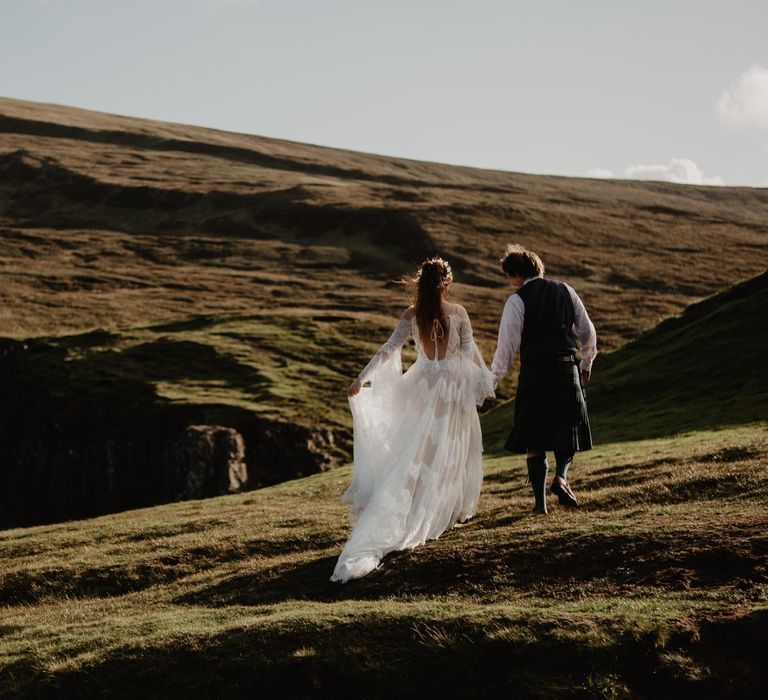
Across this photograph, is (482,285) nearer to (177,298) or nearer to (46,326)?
(177,298)

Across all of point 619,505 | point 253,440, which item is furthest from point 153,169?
point 619,505

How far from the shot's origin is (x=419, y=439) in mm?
14367

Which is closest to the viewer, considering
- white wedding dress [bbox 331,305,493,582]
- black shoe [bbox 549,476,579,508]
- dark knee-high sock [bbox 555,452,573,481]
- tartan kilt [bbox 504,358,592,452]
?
white wedding dress [bbox 331,305,493,582]

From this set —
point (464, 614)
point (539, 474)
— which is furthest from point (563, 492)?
point (464, 614)

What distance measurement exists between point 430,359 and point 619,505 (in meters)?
4.63

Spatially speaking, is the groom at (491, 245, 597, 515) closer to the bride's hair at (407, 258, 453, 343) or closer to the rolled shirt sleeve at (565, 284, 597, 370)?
the rolled shirt sleeve at (565, 284, 597, 370)

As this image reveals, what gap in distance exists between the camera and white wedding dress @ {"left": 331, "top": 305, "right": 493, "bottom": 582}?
14.1 m

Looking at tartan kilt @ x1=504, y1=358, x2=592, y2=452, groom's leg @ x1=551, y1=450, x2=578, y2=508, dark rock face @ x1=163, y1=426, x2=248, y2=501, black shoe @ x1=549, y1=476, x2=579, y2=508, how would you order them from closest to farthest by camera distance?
tartan kilt @ x1=504, y1=358, x2=592, y2=452 < groom's leg @ x1=551, y1=450, x2=578, y2=508 < black shoe @ x1=549, y1=476, x2=579, y2=508 < dark rock face @ x1=163, y1=426, x2=248, y2=501

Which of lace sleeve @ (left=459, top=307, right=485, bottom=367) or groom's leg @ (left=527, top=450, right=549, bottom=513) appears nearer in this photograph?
groom's leg @ (left=527, top=450, right=549, bottom=513)

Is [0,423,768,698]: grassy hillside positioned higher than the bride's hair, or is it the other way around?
the bride's hair

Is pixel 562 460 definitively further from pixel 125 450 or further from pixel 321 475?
pixel 125 450

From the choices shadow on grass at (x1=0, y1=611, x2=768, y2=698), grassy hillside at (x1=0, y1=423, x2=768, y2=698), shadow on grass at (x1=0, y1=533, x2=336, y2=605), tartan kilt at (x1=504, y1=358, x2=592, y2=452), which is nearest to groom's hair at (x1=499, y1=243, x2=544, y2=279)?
tartan kilt at (x1=504, y1=358, x2=592, y2=452)

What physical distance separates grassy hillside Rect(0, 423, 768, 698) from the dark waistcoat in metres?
2.70

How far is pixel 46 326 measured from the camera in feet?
236
